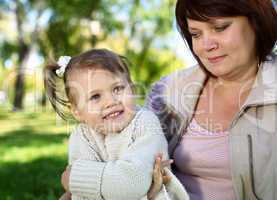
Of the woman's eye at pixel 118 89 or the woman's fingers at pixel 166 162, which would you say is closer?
the woman's fingers at pixel 166 162

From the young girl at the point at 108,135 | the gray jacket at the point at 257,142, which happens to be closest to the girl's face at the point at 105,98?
the young girl at the point at 108,135

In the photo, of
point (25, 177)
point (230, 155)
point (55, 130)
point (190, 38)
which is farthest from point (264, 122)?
point (55, 130)

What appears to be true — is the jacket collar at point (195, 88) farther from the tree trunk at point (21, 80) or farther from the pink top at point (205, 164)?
the tree trunk at point (21, 80)

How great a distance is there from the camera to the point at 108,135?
2.41m

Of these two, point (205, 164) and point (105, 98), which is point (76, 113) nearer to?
point (105, 98)

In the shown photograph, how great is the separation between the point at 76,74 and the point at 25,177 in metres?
3.13

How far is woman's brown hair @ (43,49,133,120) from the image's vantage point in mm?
2389

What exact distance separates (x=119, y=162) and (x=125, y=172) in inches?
2.4

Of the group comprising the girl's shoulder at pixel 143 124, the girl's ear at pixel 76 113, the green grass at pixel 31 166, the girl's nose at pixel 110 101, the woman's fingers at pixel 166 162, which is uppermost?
the girl's nose at pixel 110 101

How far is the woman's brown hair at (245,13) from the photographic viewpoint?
2.42m

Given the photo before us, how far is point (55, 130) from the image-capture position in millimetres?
10828

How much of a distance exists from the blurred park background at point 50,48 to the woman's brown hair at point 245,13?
117 inches

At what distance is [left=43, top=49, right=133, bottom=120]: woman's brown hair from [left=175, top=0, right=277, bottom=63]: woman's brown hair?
37 cm

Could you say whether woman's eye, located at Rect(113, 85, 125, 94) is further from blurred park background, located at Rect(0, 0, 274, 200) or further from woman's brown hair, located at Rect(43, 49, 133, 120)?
blurred park background, located at Rect(0, 0, 274, 200)
